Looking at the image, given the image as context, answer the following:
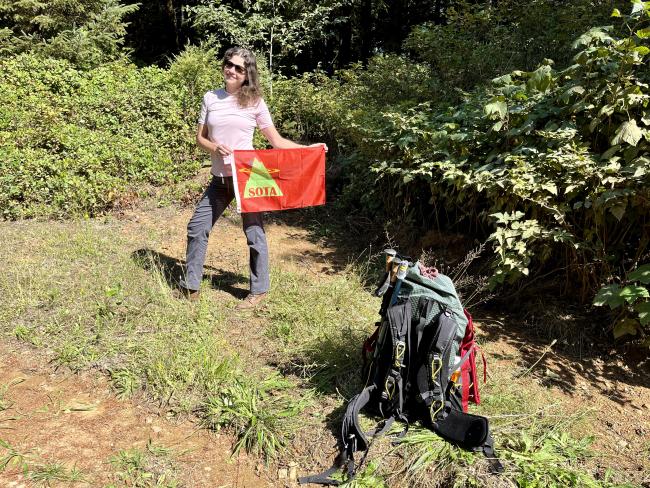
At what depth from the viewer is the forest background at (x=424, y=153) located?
324 cm

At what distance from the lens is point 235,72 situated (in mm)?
3641

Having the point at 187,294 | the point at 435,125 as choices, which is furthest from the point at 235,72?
the point at 435,125

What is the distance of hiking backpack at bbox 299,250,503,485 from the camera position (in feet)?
8.13

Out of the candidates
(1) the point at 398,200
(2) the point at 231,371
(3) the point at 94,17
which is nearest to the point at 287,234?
(1) the point at 398,200

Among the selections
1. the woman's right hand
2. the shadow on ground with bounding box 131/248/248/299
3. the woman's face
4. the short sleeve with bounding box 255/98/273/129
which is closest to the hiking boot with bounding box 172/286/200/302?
the shadow on ground with bounding box 131/248/248/299

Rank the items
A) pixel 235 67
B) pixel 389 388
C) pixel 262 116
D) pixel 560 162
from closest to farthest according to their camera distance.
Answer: pixel 389 388 < pixel 560 162 < pixel 235 67 < pixel 262 116

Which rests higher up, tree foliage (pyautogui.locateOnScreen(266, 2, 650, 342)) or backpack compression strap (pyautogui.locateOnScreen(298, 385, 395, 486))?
tree foliage (pyautogui.locateOnScreen(266, 2, 650, 342))

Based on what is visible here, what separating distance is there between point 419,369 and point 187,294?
Result: 2.15 m

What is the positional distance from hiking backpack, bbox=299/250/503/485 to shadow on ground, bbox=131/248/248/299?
189 cm

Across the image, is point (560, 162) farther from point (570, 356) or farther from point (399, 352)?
point (399, 352)

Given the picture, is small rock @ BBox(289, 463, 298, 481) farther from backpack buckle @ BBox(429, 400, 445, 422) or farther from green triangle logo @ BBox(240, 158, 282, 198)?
green triangle logo @ BBox(240, 158, 282, 198)

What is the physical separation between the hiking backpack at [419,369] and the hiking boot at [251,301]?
4.95 feet

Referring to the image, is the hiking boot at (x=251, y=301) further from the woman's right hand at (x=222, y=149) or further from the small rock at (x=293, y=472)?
the small rock at (x=293, y=472)

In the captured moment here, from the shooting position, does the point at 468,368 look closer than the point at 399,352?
No
